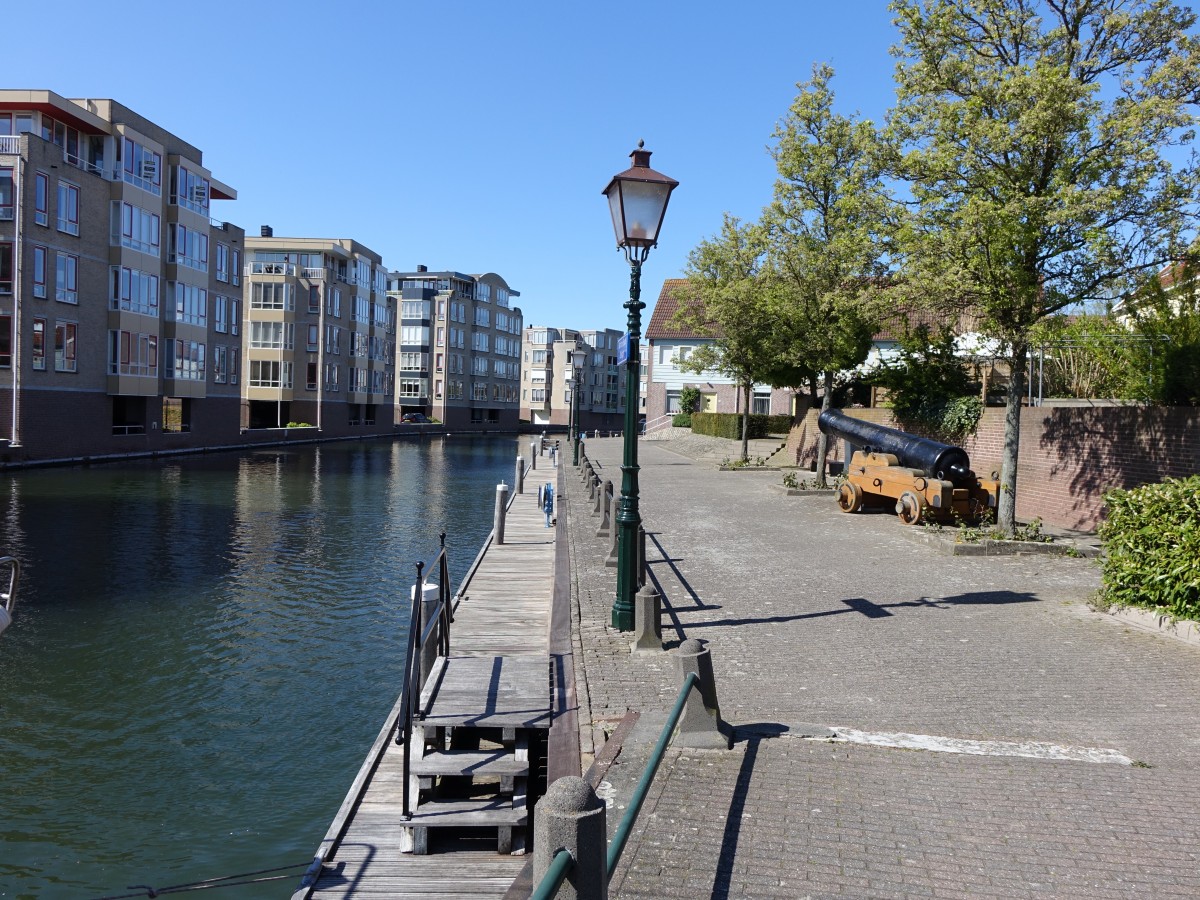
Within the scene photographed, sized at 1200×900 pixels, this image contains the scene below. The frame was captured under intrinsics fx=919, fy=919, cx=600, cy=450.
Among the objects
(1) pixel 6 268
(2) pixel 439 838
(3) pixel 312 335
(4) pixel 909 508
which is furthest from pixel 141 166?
(2) pixel 439 838

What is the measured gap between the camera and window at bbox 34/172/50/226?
33.0 m

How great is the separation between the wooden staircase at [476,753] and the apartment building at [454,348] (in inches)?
3360

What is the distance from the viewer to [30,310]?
33094 millimetres

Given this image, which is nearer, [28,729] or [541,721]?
[541,721]

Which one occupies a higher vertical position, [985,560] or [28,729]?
[985,560]

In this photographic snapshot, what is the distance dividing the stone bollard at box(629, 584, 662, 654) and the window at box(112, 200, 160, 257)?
37320 millimetres

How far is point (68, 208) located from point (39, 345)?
5.57 meters

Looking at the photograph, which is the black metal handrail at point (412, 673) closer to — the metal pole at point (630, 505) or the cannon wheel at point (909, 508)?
the metal pole at point (630, 505)

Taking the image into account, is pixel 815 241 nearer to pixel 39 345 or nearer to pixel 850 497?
pixel 850 497

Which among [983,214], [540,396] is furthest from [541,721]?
[540,396]

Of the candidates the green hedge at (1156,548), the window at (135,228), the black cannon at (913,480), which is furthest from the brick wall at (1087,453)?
the window at (135,228)

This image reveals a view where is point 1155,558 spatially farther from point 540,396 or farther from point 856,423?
point 540,396

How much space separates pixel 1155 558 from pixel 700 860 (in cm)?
746

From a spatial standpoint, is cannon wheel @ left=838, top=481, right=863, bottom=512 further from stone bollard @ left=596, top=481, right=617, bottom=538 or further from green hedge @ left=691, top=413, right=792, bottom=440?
green hedge @ left=691, top=413, right=792, bottom=440
